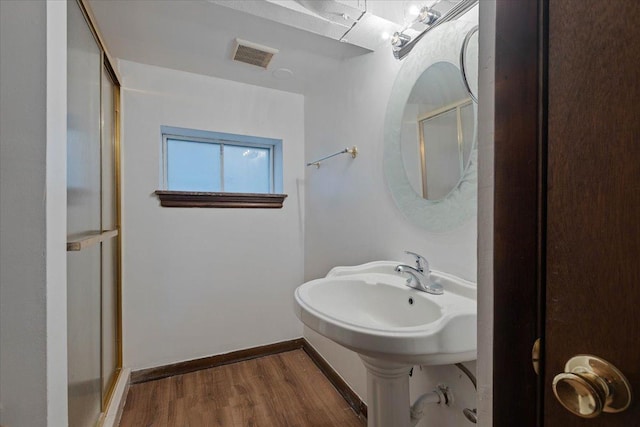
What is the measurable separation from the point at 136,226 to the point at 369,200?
148 centimetres

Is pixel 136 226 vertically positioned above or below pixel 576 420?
above

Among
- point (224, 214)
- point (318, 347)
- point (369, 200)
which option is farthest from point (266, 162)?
point (318, 347)

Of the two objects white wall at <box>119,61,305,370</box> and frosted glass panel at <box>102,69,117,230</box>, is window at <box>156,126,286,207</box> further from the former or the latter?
frosted glass panel at <box>102,69,117,230</box>

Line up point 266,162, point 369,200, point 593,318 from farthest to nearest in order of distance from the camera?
point 266,162
point 369,200
point 593,318

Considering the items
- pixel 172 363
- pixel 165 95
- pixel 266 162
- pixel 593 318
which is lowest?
pixel 172 363

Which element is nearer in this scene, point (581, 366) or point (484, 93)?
point (581, 366)

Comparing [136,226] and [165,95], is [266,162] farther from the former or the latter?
[136,226]

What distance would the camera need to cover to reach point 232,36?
148 centimetres

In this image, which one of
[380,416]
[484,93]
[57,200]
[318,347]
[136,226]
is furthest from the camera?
[318,347]

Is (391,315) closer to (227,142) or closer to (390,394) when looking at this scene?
(390,394)

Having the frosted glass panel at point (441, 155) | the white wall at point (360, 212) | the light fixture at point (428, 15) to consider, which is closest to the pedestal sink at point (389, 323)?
the white wall at point (360, 212)

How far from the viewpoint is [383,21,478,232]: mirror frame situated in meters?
0.93
